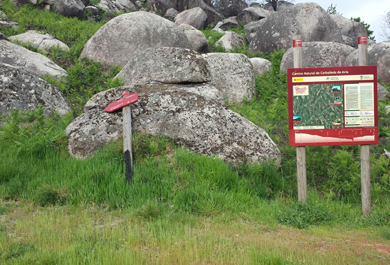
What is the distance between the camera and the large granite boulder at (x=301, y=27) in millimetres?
16250

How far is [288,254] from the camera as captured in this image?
12.8 ft

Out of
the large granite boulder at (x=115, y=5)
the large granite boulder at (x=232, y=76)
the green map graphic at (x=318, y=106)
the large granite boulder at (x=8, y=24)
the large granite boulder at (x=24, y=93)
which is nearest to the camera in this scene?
the green map graphic at (x=318, y=106)

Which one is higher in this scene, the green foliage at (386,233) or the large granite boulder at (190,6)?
the large granite boulder at (190,6)

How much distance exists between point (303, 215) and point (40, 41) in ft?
43.7

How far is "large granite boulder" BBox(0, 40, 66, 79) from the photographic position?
10562mm

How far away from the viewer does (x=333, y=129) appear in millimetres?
5953

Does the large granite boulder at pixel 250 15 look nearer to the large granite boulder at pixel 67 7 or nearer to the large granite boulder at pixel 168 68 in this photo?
the large granite boulder at pixel 67 7

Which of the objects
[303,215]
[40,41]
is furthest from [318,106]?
[40,41]

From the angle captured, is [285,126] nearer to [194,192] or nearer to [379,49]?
[194,192]

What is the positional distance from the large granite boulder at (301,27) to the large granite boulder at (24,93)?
38.1 ft

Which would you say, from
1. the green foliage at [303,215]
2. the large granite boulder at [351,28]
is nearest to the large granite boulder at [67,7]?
the large granite boulder at [351,28]

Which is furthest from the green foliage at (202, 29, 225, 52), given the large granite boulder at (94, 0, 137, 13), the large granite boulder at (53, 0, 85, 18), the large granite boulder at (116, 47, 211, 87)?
the large granite boulder at (53, 0, 85, 18)

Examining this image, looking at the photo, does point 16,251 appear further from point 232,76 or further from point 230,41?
point 230,41

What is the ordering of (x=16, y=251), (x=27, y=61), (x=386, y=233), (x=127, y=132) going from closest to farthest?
1. (x=16, y=251)
2. (x=386, y=233)
3. (x=127, y=132)
4. (x=27, y=61)
